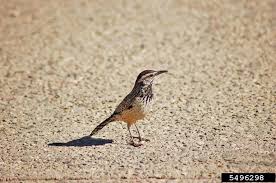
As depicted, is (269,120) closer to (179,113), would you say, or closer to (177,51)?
(179,113)

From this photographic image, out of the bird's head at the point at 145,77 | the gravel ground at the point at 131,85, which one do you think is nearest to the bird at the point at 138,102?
the bird's head at the point at 145,77

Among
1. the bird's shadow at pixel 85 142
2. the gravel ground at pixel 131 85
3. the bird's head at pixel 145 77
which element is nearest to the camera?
the gravel ground at pixel 131 85

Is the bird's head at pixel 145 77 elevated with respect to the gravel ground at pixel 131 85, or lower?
elevated

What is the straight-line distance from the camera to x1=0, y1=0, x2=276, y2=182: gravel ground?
24.5ft

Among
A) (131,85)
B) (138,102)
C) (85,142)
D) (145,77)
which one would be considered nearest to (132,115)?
(138,102)

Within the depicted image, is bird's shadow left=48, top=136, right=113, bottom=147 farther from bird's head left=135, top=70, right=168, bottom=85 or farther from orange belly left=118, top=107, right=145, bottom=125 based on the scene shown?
bird's head left=135, top=70, right=168, bottom=85

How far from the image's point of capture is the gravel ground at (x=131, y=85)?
7.46 m

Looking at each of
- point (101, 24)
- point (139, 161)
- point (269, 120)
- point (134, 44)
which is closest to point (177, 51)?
point (134, 44)

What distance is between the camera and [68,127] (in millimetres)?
8703

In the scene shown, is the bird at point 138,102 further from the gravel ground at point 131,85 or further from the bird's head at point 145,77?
the gravel ground at point 131,85

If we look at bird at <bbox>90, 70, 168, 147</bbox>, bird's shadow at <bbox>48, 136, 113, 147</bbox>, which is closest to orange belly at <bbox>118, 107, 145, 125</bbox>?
bird at <bbox>90, 70, 168, 147</bbox>

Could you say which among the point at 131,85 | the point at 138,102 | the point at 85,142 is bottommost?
the point at 85,142

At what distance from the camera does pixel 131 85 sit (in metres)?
10.5

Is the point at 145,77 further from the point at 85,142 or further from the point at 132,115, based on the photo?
the point at 85,142
